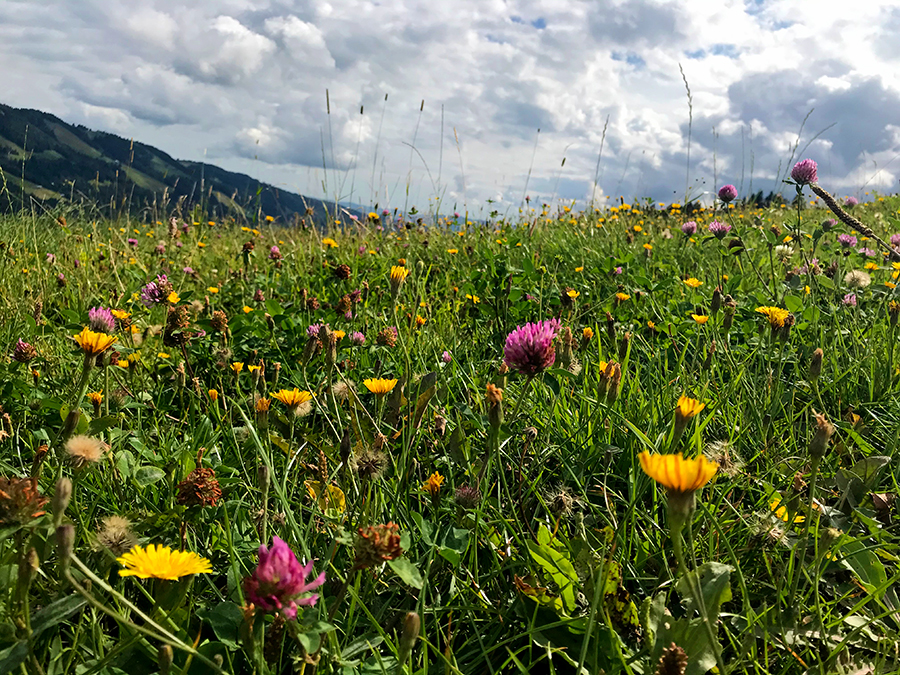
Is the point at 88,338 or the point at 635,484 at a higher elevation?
the point at 88,338

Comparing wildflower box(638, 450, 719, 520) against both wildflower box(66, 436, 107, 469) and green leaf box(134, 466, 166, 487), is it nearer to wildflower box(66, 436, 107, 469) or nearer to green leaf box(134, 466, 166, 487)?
wildflower box(66, 436, 107, 469)

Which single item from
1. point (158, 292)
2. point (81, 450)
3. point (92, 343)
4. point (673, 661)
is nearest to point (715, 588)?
point (673, 661)

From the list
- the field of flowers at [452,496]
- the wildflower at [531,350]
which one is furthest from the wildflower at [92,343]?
the wildflower at [531,350]


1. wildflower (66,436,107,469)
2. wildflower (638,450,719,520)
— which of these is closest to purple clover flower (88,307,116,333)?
wildflower (66,436,107,469)

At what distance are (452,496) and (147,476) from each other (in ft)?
2.58

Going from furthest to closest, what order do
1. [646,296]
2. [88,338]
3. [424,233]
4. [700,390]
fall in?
1. [424,233]
2. [646,296]
3. [700,390]
4. [88,338]

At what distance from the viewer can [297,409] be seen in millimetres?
1456

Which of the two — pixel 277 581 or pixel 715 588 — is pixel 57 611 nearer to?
pixel 277 581

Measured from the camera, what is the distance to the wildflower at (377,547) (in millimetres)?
865

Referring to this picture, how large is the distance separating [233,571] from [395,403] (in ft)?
1.97

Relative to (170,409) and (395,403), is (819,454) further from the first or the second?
(170,409)

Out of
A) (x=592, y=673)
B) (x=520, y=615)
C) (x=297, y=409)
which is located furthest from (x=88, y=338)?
(x=592, y=673)

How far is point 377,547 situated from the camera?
0.87 metres

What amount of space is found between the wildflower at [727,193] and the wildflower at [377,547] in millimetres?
3539
